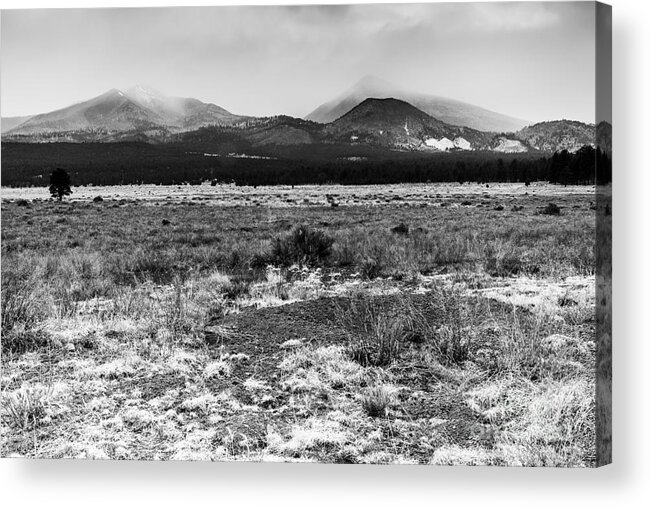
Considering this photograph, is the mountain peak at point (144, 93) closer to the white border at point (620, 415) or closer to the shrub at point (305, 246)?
the shrub at point (305, 246)

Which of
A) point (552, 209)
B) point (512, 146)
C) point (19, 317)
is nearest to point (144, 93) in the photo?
→ point (19, 317)

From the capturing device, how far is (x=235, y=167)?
282 inches

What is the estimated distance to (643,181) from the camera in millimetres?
6047

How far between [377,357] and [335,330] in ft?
1.48

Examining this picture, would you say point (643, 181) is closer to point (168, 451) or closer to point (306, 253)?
point (306, 253)

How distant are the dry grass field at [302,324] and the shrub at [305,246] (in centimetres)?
2

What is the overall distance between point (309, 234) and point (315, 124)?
3.13 feet

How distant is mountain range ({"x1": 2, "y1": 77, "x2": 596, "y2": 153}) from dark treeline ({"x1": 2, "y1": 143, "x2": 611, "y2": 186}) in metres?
0.10

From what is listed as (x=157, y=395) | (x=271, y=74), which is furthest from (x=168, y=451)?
(x=271, y=74)

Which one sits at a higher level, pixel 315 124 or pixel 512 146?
pixel 315 124

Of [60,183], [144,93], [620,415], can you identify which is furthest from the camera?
[60,183]

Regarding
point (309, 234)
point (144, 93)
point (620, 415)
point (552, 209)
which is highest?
point (144, 93)

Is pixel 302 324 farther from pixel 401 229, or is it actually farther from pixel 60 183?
pixel 60 183

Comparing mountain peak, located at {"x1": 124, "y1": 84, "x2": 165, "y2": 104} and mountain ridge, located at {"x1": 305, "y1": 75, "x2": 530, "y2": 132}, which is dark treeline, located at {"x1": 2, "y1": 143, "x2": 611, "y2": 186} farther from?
mountain peak, located at {"x1": 124, "y1": 84, "x2": 165, "y2": 104}
